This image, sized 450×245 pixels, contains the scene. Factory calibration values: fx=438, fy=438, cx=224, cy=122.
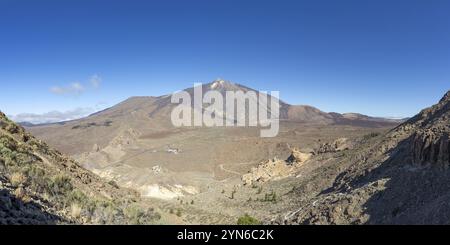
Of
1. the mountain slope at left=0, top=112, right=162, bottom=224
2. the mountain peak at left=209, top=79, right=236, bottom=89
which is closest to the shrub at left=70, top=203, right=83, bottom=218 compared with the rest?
the mountain slope at left=0, top=112, right=162, bottom=224

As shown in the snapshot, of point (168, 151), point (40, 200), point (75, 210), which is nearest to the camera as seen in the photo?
point (40, 200)

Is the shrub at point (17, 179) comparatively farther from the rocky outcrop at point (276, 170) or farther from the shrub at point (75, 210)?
the rocky outcrop at point (276, 170)

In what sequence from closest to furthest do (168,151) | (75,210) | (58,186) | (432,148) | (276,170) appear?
(75,210) → (58,186) → (432,148) → (276,170) → (168,151)

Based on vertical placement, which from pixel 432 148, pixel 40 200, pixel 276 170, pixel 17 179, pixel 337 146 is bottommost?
pixel 276 170

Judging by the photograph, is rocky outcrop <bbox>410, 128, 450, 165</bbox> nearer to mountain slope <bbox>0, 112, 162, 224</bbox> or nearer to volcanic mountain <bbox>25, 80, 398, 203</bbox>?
mountain slope <bbox>0, 112, 162, 224</bbox>

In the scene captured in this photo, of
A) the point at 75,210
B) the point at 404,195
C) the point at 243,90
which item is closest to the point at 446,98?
the point at 404,195

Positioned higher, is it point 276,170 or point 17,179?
point 17,179

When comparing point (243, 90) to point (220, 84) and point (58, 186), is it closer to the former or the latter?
point (220, 84)

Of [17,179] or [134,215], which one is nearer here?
[17,179]

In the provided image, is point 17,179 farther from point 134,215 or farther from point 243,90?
point 243,90

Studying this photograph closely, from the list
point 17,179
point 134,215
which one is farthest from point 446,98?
point 17,179

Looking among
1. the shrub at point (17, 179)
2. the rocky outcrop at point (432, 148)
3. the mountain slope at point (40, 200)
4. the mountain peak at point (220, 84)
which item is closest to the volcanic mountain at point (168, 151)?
the rocky outcrop at point (432, 148)
